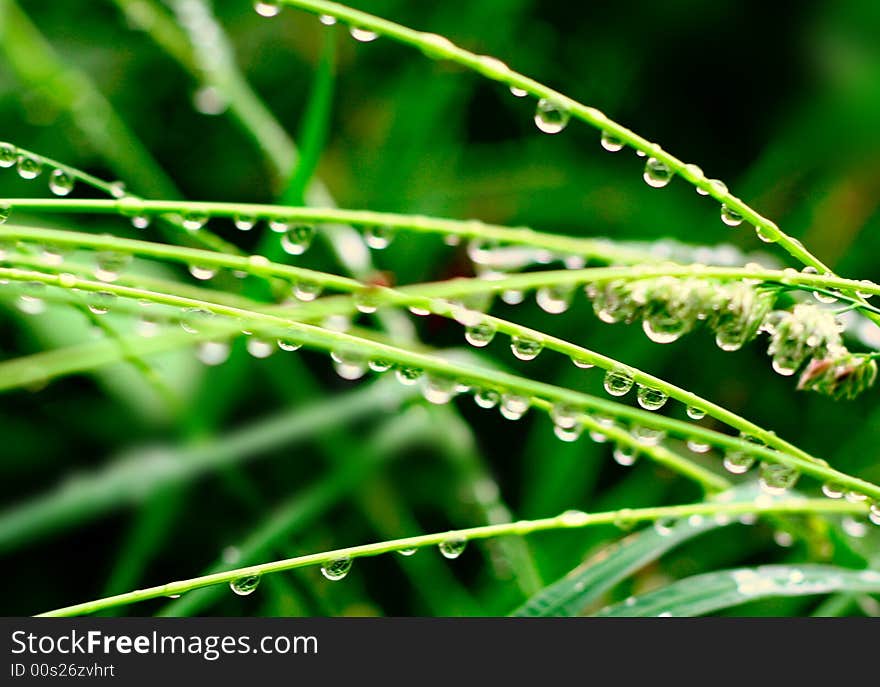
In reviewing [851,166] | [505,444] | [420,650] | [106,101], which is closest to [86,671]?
[420,650]

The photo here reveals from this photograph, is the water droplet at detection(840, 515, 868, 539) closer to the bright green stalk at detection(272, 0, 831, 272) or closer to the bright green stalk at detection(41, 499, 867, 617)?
the bright green stalk at detection(41, 499, 867, 617)

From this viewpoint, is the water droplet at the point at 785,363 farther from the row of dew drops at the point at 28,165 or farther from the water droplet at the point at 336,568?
the row of dew drops at the point at 28,165

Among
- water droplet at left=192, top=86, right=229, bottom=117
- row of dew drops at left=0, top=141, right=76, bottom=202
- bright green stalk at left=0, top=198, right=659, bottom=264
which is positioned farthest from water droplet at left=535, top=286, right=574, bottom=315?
water droplet at left=192, top=86, right=229, bottom=117

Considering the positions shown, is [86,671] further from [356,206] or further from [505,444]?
[356,206]

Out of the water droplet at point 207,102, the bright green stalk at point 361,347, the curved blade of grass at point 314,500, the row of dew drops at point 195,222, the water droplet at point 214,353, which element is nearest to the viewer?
the bright green stalk at point 361,347

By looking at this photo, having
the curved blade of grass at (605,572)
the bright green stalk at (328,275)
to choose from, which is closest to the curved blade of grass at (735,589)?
the curved blade of grass at (605,572)

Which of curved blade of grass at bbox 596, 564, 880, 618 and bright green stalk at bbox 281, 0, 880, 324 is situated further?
curved blade of grass at bbox 596, 564, 880, 618
